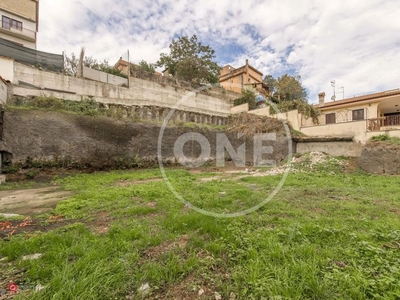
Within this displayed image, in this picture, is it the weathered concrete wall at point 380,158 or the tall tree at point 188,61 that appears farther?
the tall tree at point 188,61

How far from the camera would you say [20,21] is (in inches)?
698

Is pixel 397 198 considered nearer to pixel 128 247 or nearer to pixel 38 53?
pixel 128 247

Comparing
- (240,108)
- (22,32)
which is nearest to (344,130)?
(240,108)

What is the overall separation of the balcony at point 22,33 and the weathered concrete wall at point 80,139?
57.1ft

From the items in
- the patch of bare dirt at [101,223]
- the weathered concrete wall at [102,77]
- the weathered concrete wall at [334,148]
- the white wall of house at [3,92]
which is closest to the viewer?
the patch of bare dirt at [101,223]

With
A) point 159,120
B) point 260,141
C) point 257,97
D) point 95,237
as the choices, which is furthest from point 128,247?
point 257,97

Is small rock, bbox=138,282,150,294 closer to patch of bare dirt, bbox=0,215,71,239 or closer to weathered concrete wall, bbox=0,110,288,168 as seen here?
patch of bare dirt, bbox=0,215,71,239

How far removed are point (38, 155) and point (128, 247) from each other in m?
7.35

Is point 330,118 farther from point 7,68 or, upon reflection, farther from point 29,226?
point 7,68

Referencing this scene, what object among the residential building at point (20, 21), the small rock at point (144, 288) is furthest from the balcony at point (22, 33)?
the small rock at point (144, 288)

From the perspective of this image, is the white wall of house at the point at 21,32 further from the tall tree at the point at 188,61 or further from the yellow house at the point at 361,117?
the yellow house at the point at 361,117

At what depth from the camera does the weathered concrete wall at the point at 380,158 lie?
25.6ft

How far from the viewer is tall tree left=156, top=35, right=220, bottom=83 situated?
16484mm

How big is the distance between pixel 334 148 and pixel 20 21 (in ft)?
97.7
